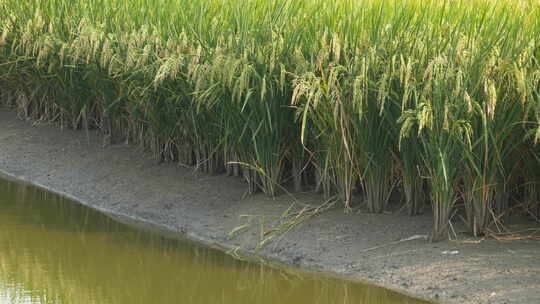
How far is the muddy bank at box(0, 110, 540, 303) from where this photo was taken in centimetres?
525

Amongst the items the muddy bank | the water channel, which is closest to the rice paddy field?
the muddy bank

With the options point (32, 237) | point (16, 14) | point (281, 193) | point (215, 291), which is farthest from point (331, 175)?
point (16, 14)

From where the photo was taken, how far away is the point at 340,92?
577 centimetres

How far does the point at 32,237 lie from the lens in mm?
6453

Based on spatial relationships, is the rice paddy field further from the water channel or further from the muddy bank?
the water channel

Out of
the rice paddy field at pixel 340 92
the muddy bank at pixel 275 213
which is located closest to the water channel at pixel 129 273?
the muddy bank at pixel 275 213

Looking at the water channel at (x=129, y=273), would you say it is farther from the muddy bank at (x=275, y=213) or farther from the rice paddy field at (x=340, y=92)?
the rice paddy field at (x=340, y=92)

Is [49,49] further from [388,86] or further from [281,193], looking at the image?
[388,86]

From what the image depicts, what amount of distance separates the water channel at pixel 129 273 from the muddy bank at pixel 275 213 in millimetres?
173

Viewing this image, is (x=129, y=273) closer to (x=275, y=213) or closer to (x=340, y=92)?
(x=275, y=213)

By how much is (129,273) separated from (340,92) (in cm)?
154

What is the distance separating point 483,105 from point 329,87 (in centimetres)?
88

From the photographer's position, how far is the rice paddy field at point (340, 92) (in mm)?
5410

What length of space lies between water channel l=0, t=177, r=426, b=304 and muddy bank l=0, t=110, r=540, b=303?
173 millimetres
